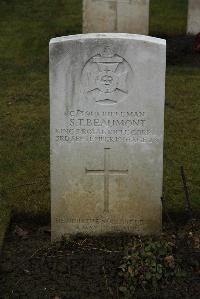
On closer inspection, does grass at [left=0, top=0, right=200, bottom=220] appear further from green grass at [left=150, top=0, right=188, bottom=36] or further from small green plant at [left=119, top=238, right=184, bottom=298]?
small green plant at [left=119, top=238, right=184, bottom=298]

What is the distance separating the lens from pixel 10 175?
21.7 ft

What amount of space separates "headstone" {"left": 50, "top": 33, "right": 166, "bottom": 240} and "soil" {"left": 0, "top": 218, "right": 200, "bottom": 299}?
0.18 metres

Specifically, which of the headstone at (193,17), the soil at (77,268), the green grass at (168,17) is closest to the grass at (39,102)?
the green grass at (168,17)

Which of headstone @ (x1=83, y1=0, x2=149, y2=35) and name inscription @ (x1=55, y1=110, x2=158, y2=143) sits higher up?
headstone @ (x1=83, y1=0, x2=149, y2=35)

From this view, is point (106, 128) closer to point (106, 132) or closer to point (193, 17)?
point (106, 132)

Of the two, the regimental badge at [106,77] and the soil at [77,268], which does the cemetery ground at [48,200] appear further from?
the regimental badge at [106,77]

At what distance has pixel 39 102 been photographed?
8750 mm

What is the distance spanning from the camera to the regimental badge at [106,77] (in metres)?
4.92

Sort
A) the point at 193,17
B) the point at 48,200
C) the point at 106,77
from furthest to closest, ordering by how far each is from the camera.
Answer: the point at 193,17, the point at 48,200, the point at 106,77

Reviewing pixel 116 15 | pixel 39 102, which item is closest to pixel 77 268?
pixel 39 102

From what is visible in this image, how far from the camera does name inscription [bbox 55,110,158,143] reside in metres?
5.02

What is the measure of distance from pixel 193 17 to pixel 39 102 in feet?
11.5

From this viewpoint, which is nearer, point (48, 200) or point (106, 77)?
point (106, 77)

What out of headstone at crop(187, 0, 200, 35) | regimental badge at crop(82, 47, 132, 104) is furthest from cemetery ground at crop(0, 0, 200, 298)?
regimental badge at crop(82, 47, 132, 104)
